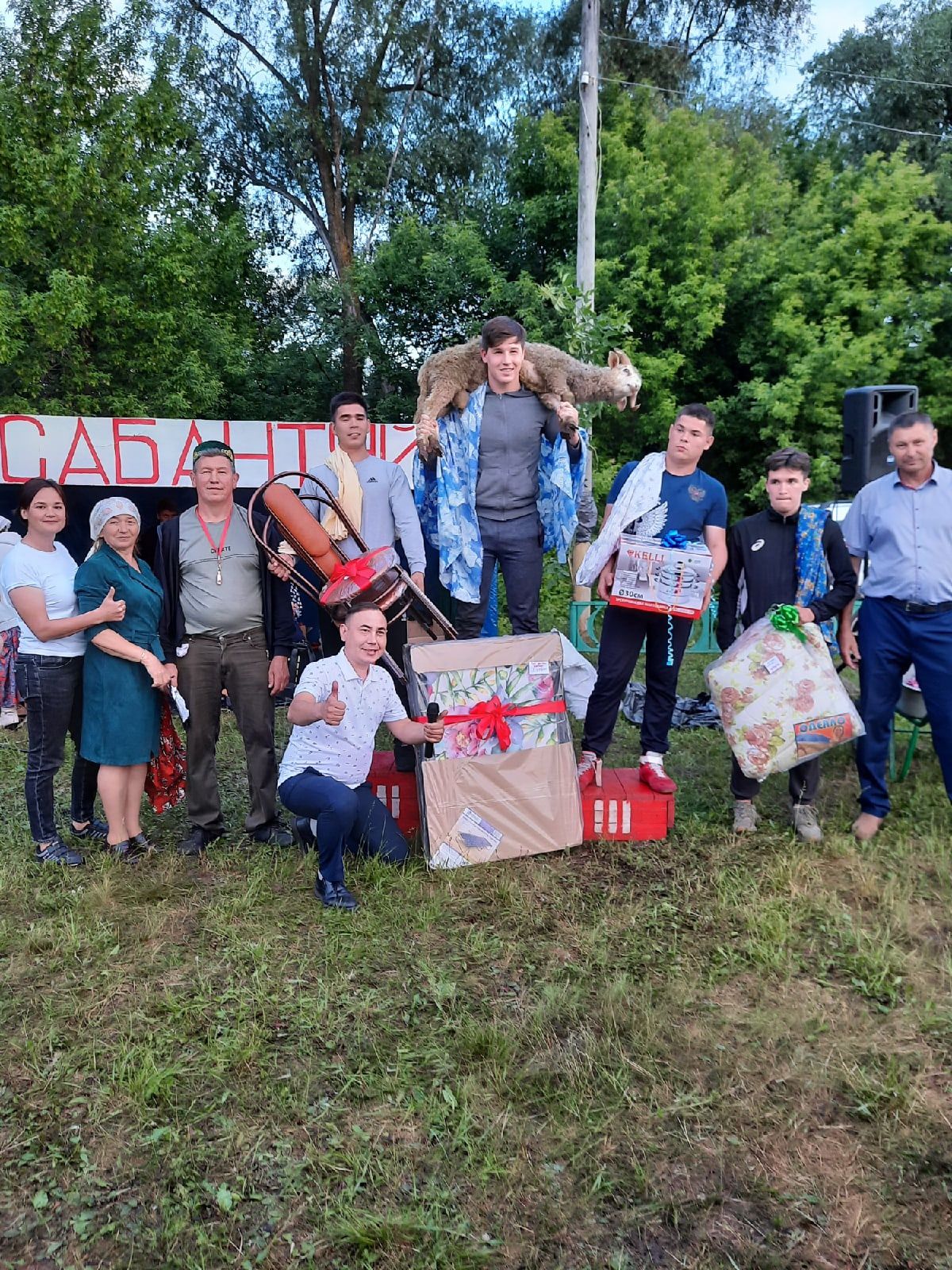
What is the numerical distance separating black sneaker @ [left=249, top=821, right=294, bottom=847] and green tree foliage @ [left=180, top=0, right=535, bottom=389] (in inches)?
534

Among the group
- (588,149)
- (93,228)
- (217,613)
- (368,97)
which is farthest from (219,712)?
(368,97)

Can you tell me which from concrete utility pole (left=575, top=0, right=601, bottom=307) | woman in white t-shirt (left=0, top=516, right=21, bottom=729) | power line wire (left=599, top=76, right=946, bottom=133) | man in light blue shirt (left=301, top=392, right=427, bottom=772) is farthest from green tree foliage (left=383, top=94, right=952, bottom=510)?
man in light blue shirt (left=301, top=392, right=427, bottom=772)

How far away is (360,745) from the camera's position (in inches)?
138

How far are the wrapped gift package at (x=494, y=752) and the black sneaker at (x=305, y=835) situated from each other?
0.51 m

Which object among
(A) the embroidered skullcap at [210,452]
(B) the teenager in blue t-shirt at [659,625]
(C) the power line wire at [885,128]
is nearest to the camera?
(A) the embroidered skullcap at [210,452]

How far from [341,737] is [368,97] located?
15.9 m

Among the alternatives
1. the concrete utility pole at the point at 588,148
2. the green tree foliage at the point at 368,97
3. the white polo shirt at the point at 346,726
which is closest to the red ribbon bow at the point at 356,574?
the white polo shirt at the point at 346,726

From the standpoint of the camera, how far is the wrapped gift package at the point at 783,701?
3.74 m

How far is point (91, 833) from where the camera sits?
404 centimetres

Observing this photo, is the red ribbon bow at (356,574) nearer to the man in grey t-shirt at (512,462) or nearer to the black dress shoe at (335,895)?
the man in grey t-shirt at (512,462)

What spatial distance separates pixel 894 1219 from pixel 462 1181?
92 cm

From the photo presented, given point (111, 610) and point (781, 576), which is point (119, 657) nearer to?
point (111, 610)

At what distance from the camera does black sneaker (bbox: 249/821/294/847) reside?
3.97m

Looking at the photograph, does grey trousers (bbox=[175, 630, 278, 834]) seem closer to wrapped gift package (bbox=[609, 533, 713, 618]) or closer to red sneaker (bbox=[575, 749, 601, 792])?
red sneaker (bbox=[575, 749, 601, 792])
